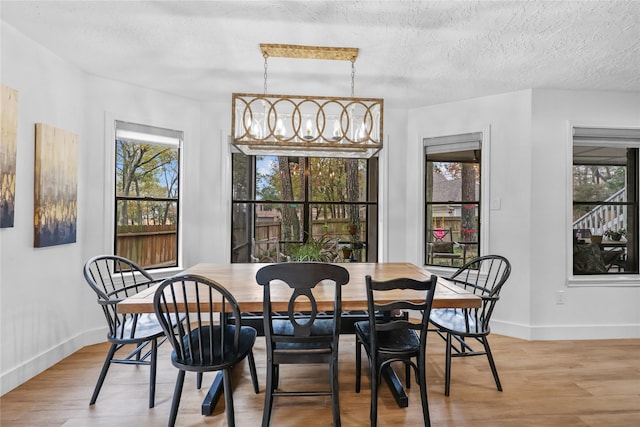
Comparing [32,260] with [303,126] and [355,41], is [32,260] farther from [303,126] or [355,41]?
[355,41]

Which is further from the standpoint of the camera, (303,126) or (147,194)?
(147,194)

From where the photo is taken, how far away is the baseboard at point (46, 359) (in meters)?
2.33

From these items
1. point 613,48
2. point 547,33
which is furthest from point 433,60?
point 613,48

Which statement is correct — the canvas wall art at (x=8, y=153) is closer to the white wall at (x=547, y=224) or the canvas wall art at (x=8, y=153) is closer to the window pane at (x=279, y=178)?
the window pane at (x=279, y=178)

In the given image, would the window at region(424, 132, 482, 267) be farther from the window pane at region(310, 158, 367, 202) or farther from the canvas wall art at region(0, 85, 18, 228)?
the canvas wall art at region(0, 85, 18, 228)

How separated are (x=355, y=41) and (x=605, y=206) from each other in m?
3.11

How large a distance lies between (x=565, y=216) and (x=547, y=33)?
1.87 metres

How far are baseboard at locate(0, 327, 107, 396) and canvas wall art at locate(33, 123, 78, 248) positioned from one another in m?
0.84

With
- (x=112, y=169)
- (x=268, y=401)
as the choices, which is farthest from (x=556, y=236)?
(x=112, y=169)

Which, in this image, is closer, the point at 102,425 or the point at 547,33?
the point at 102,425

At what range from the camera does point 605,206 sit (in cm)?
356

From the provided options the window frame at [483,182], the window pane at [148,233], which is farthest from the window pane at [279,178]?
the window frame at [483,182]

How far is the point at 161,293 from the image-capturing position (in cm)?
174

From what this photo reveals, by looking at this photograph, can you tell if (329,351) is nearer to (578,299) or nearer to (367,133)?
(367,133)
